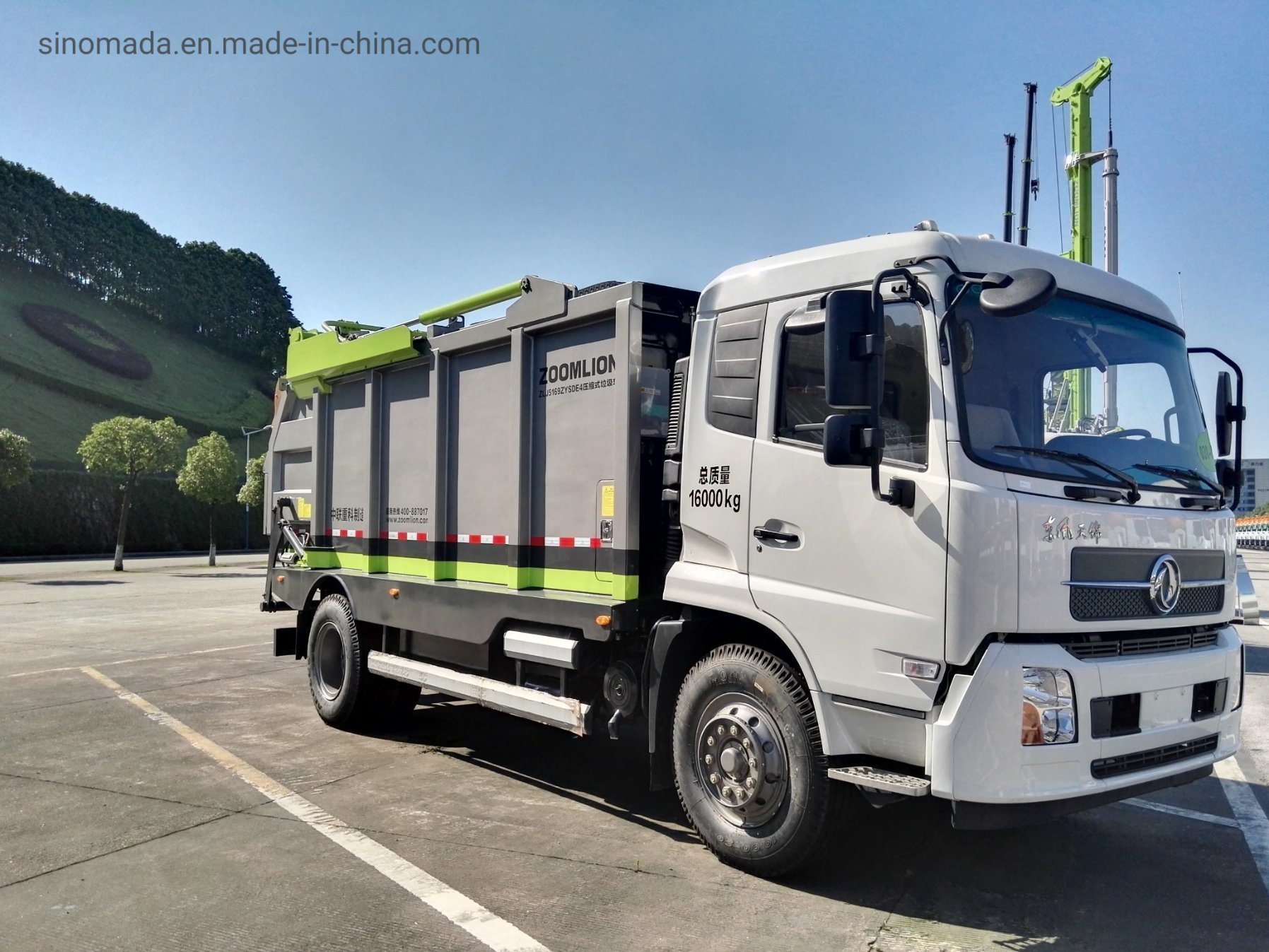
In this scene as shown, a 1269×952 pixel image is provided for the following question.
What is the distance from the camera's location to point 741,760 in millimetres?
4426

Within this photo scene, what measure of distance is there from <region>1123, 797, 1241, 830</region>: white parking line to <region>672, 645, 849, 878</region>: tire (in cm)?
245

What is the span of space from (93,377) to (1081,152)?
7202cm

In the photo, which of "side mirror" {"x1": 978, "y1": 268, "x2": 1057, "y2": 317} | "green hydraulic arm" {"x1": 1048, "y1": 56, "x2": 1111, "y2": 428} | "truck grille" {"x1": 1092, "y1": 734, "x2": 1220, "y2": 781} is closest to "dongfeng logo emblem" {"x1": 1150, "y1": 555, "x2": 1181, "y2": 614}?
"truck grille" {"x1": 1092, "y1": 734, "x2": 1220, "y2": 781}

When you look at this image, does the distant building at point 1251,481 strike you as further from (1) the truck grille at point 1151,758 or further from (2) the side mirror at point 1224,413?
(1) the truck grille at point 1151,758

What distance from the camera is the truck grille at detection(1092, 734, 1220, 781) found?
3.78 m

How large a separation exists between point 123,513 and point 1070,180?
32632mm

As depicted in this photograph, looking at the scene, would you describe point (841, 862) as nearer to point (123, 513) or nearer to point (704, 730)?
point (704, 730)

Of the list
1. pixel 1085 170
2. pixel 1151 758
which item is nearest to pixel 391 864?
pixel 1151 758

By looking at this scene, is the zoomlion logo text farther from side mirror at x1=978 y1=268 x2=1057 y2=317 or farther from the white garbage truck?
side mirror at x1=978 y1=268 x2=1057 y2=317

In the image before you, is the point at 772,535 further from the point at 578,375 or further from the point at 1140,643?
the point at 578,375

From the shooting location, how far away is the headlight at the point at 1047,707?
3613 mm

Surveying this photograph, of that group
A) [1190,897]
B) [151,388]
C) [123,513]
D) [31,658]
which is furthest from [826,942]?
[151,388]

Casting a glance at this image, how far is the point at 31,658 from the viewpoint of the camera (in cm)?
1187

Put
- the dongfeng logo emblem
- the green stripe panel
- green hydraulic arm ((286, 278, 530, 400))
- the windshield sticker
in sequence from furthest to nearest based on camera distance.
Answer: green hydraulic arm ((286, 278, 530, 400)), the green stripe panel, the windshield sticker, the dongfeng logo emblem
